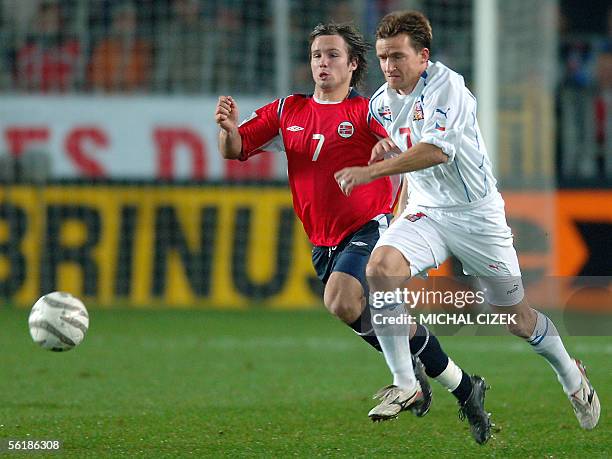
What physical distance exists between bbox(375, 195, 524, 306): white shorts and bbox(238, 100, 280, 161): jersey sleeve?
38.2 inches

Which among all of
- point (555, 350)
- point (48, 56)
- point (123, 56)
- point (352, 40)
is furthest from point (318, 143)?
point (48, 56)

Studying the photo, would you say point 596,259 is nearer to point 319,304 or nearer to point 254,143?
point 319,304

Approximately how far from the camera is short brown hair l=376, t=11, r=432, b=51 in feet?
18.9

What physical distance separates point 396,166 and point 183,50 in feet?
27.8

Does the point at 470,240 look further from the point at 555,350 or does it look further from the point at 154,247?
the point at 154,247

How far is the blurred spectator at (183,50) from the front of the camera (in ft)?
43.9

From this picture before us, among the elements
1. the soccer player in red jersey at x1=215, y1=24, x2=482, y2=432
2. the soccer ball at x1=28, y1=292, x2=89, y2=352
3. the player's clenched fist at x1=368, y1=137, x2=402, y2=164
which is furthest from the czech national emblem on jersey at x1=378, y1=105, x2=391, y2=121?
the soccer ball at x1=28, y1=292, x2=89, y2=352

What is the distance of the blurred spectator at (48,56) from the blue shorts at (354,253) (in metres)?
7.33

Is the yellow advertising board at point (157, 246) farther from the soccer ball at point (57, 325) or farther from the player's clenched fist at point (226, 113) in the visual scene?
the player's clenched fist at point (226, 113)

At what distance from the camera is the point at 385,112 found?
6062 millimetres

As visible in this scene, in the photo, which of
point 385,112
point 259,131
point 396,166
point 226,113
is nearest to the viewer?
point 396,166

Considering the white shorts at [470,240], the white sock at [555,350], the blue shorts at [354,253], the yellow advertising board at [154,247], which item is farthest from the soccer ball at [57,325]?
the yellow advertising board at [154,247]

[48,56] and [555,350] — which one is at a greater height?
[48,56]

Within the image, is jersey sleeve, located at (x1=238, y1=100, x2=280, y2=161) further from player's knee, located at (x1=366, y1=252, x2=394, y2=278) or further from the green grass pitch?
the green grass pitch
